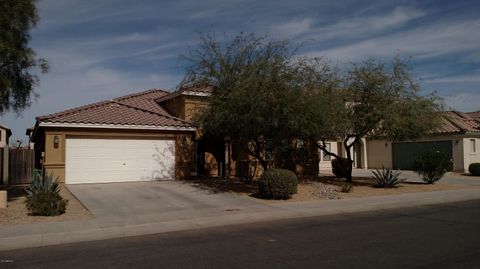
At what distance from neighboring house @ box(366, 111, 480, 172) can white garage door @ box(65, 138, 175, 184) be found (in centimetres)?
1399

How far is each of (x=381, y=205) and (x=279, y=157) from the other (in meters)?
9.54

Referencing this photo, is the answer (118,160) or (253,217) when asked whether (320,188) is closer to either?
(253,217)

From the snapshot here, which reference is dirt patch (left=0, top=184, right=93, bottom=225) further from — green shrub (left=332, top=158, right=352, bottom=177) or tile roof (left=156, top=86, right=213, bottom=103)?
green shrub (left=332, top=158, right=352, bottom=177)

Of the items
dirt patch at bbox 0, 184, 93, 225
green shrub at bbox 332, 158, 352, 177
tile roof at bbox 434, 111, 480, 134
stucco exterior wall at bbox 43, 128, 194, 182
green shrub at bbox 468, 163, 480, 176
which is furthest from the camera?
tile roof at bbox 434, 111, 480, 134

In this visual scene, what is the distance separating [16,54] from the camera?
14.7 m

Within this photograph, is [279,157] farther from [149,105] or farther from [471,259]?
[471,259]

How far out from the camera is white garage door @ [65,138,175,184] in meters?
21.1

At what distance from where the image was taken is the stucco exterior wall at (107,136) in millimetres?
20297

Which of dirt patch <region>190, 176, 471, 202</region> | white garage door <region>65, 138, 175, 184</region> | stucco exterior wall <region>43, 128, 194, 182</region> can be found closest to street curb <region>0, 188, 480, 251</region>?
dirt patch <region>190, 176, 471, 202</region>

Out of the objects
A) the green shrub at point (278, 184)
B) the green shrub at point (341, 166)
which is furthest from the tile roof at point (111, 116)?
the green shrub at point (341, 166)

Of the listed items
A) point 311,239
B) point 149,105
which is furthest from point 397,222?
point 149,105

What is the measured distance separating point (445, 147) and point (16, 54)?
28744 mm

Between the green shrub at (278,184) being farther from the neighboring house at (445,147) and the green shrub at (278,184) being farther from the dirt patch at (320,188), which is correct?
the neighboring house at (445,147)

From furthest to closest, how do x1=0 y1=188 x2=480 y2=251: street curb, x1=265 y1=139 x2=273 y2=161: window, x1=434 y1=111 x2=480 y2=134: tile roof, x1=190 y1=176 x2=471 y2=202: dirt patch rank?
x1=434 y1=111 x2=480 y2=134: tile roof < x1=265 y1=139 x2=273 y2=161: window < x1=190 y1=176 x2=471 y2=202: dirt patch < x1=0 y1=188 x2=480 y2=251: street curb
